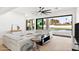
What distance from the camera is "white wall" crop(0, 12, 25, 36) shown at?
2018 millimetres

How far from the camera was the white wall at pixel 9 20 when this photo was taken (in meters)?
2.02

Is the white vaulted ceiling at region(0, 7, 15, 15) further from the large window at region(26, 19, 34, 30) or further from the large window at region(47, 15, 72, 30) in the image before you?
the large window at region(47, 15, 72, 30)

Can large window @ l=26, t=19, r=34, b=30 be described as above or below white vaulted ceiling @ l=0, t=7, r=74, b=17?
below

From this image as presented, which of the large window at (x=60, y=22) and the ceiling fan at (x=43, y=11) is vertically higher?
the ceiling fan at (x=43, y=11)

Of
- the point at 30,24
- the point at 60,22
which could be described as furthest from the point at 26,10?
the point at 60,22

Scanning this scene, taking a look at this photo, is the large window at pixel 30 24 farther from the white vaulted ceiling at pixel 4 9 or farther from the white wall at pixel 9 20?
the white vaulted ceiling at pixel 4 9

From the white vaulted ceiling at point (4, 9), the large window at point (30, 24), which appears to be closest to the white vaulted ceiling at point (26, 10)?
the white vaulted ceiling at point (4, 9)

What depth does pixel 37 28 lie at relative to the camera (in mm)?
2133

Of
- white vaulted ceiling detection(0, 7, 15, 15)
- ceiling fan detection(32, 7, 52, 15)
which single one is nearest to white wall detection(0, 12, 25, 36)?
white vaulted ceiling detection(0, 7, 15, 15)

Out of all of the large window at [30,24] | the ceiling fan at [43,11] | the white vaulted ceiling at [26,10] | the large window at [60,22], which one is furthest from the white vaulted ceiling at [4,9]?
the large window at [60,22]

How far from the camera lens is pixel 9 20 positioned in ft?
6.67

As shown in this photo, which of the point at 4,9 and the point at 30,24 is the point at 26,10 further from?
the point at 4,9

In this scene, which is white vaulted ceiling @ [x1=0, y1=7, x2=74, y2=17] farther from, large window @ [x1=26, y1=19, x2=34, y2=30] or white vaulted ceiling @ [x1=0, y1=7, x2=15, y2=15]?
large window @ [x1=26, y1=19, x2=34, y2=30]

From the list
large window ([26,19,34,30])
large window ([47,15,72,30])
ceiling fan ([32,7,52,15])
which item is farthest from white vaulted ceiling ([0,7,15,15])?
large window ([47,15,72,30])
